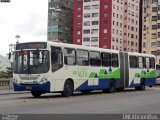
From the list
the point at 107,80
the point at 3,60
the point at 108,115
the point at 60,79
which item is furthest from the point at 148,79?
the point at 3,60

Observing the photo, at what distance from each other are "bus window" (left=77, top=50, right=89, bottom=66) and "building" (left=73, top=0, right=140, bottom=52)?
325ft

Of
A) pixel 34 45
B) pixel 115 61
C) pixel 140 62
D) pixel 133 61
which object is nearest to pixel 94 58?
pixel 115 61

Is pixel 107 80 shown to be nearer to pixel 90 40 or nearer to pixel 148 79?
pixel 148 79

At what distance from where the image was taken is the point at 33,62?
80.0 ft

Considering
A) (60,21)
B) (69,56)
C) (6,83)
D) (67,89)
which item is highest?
(60,21)

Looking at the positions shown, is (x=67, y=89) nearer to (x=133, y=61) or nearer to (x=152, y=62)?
(x=133, y=61)

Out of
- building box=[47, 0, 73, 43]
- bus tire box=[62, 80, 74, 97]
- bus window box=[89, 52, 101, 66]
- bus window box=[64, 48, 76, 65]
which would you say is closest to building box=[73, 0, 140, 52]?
building box=[47, 0, 73, 43]

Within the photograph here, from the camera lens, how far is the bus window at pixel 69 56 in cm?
2595

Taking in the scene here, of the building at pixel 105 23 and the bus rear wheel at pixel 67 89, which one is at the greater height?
the building at pixel 105 23

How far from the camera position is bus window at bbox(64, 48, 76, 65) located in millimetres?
25953

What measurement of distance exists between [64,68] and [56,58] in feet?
3.11

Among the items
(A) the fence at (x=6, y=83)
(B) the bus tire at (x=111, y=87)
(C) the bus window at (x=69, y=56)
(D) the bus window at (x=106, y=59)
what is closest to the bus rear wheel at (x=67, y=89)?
(C) the bus window at (x=69, y=56)

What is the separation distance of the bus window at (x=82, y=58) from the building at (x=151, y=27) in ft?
323

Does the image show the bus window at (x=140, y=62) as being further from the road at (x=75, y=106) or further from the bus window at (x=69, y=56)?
the road at (x=75, y=106)
